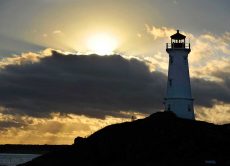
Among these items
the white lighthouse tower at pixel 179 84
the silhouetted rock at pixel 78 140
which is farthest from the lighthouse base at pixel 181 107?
the silhouetted rock at pixel 78 140

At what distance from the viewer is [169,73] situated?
84062 millimetres

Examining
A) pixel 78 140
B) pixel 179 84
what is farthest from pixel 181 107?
pixel 78 140

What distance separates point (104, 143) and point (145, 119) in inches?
303

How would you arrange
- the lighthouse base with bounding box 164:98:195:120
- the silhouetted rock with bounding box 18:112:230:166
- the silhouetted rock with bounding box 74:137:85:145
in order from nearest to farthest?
the silhouetted rock with bounding box 18:112:230:166 → the silhouetted rock with bounding box 74:137:85:145 → the lighthouse base with bounding box 164:98:195:120

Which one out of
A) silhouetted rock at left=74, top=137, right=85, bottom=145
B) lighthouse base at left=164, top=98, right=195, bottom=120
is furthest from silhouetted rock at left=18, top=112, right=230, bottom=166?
lighthouse base at left=164, top=98, right=195, bottom=120

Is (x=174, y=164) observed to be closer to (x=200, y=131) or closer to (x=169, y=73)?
(x=200, y=131)

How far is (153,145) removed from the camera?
227 feet

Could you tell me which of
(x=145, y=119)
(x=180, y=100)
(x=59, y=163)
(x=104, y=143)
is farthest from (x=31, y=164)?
(x=180, y=100)

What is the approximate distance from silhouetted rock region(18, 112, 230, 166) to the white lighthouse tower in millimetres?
4581

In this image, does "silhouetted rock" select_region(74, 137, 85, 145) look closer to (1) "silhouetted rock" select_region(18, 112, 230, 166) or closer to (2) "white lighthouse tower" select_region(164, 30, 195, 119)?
(1) "silhouetted rock" select_region(18, 112, 230, 166)

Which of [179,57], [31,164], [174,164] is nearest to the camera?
[174,164]

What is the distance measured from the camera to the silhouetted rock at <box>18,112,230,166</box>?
66125mm

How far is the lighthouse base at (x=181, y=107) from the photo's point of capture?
8206cm

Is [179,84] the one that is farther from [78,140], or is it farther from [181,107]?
[78,140]
